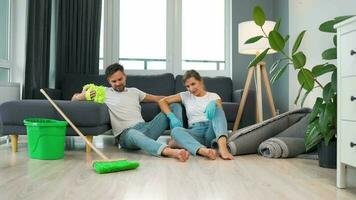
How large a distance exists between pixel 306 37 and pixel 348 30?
205 centimetres

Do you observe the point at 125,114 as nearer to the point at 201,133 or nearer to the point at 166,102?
the point at 166,102

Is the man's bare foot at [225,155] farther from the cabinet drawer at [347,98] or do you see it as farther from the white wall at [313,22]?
the white wall at [313,22]

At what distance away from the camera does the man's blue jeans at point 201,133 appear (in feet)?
8.46

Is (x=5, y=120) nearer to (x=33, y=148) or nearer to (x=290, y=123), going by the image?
(x=33, y=148)

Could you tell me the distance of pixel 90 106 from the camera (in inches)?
106

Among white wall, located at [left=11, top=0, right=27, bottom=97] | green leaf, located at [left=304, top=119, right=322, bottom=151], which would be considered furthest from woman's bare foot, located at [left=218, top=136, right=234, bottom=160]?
white wall, located at [left=11, top=0, right=27, bottom=97]

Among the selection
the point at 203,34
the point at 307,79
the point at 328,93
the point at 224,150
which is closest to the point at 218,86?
the point at 203,34

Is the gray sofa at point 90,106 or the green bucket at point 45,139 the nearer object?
the green bucket at point 45,139

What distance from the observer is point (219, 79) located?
13.4ft

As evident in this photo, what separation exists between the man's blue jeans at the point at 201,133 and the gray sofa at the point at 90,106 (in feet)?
1.90

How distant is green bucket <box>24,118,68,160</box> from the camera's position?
237 centimetres

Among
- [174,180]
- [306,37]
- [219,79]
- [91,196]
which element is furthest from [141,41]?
[91,196]

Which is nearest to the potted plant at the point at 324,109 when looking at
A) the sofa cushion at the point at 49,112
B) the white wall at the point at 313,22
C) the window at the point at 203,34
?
the white wall at the point at 313,22

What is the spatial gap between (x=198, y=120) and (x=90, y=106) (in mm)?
856
